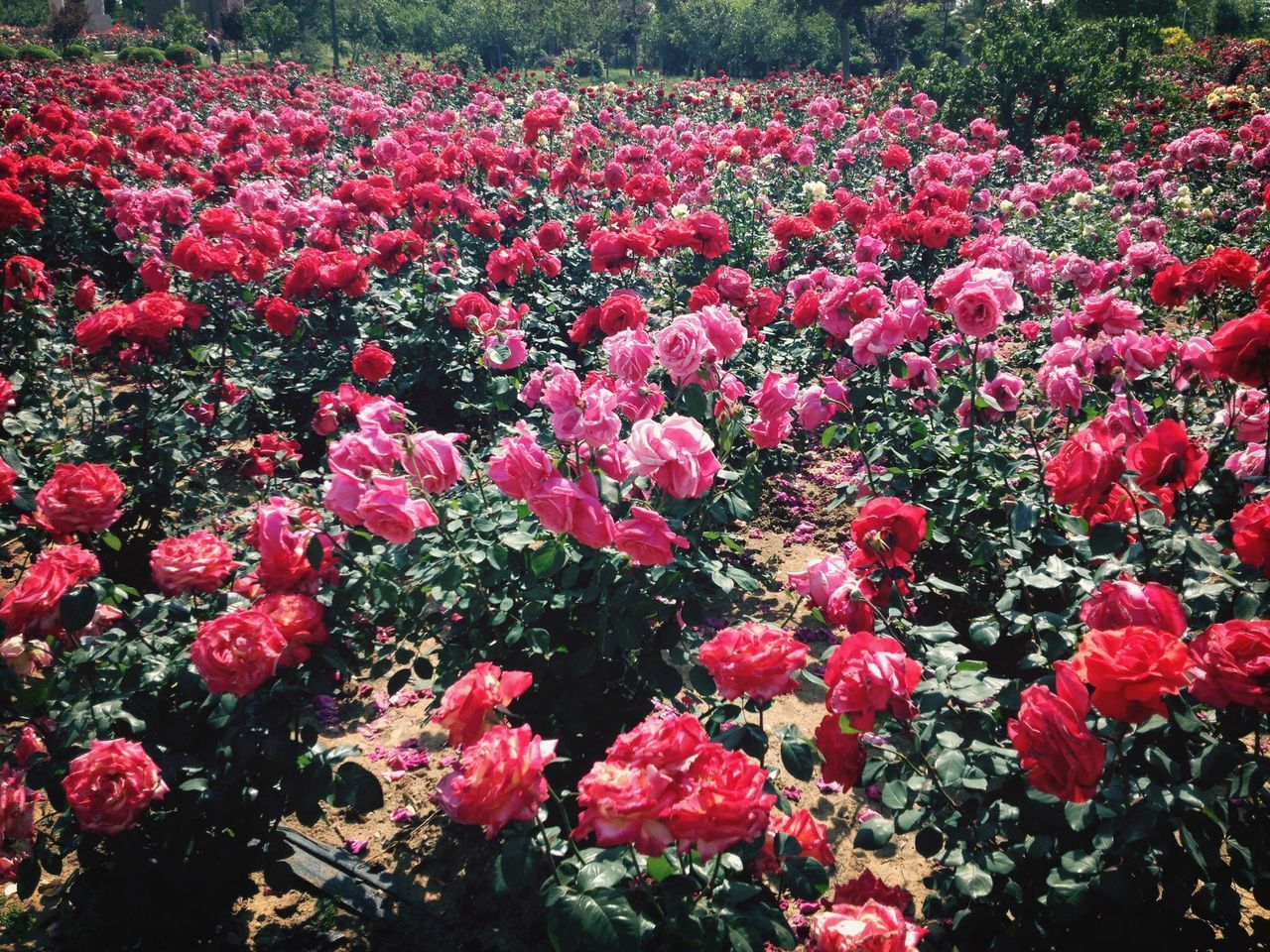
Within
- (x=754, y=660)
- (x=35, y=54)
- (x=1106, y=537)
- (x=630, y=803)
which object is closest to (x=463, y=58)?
(x=35, y=54)

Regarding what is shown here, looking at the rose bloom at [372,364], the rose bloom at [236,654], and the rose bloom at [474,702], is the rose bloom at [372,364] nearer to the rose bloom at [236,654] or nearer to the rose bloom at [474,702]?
the rose bloom at [236,654]

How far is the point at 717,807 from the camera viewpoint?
1.17 m

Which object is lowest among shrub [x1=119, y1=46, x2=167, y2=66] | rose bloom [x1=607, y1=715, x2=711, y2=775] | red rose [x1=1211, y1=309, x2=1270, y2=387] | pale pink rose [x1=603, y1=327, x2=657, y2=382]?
rose bloom [x1=607, y1=715, x2=711, y2=775]

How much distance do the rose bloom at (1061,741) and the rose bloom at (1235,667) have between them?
0.19 m

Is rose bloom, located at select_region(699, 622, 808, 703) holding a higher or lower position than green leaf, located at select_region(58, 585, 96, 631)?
higher

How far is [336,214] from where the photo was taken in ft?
15.6

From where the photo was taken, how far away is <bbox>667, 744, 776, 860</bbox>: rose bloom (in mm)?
1173

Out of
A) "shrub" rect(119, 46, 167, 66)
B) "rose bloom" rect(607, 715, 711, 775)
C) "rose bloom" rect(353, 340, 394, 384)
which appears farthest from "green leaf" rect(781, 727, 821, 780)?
"shrub" rect(119, 46, 167, 66)

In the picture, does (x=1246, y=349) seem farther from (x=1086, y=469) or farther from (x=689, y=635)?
(x=689, y=635)

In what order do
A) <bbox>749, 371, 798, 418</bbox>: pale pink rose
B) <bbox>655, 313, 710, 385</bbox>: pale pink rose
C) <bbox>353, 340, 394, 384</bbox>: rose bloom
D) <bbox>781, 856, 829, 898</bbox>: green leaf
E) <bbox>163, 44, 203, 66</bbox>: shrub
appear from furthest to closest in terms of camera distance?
<bbox>163, 44, 203, 66</bbox>: shrub
<bbox>353, 340, 394, 384</bbox>: rose bloom
<bbox>749, 371, 798, 418</bbox>: pale pink rose
<bbox>655, 313, 710, 385</bbox>: pale pink rose
<bbox>781, 856, 829, 898</bbox>: green leaf

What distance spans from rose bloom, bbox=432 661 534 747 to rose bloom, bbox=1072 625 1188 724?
889mm

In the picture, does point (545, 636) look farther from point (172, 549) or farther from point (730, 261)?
point (730, 261)

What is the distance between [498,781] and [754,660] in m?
0.49

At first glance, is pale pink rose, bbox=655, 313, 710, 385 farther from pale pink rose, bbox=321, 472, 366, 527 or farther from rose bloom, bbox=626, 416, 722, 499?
pale pink rose, bbox=321, 472, 366, 527
